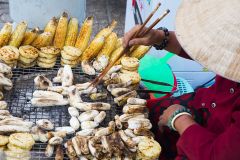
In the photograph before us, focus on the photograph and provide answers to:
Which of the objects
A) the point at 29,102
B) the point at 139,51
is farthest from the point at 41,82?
the point at 139,51

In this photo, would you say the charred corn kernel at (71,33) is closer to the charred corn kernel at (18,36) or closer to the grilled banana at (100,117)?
the charred corn kernel at (18,36)

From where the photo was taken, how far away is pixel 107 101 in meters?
2.87

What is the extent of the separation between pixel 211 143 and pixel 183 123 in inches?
9.8

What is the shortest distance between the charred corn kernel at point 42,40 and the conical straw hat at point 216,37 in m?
1.52

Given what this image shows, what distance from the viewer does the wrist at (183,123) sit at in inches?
89.3

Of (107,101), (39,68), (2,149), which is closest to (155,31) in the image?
(107,101)

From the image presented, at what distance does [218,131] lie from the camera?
232 centimetres

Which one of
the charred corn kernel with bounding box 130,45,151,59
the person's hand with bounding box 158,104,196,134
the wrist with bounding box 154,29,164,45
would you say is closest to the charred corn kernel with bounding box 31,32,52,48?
the charred corn kernel with bounding box 130,45,151,59

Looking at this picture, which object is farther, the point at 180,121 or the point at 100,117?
the point at 100,117

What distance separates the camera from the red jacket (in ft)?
6.43

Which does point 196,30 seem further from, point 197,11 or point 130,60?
point 130,60

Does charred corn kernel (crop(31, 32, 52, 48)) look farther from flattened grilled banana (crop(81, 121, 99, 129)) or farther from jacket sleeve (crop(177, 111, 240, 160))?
jacket sleeve (crop(177, 111, 240, 160))

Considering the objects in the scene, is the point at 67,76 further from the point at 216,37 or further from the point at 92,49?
the point at 216,37

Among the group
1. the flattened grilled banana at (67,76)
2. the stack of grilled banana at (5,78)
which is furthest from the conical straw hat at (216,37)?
the stack of grilled banana at (5,78)
